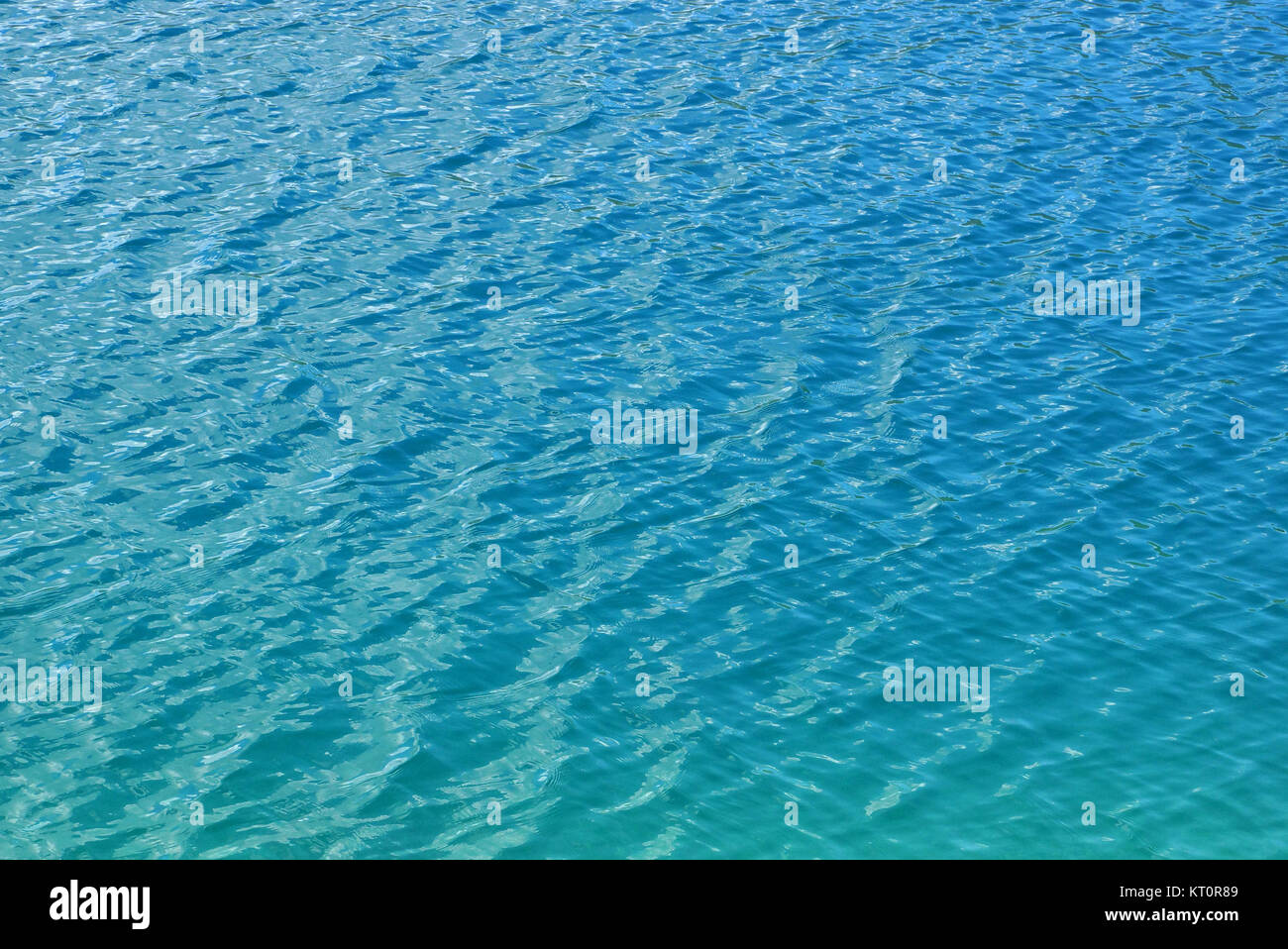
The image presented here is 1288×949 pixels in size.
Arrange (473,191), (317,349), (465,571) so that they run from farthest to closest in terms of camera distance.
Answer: (473,191) < (317,349) < (465,571)

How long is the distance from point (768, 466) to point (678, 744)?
22.8 ft

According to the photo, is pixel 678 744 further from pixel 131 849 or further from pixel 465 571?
pixel 131 849

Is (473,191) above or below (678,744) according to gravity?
above

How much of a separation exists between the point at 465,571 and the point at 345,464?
11.3ft

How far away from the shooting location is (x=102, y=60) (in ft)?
120

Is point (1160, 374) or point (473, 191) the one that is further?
point (473, 191)

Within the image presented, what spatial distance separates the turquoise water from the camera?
693 inches

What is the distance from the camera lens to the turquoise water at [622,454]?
1759cm

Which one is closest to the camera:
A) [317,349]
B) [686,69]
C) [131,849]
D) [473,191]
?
[131,849]

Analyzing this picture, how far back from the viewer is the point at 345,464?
74.9ft

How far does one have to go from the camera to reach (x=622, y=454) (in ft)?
78.2
